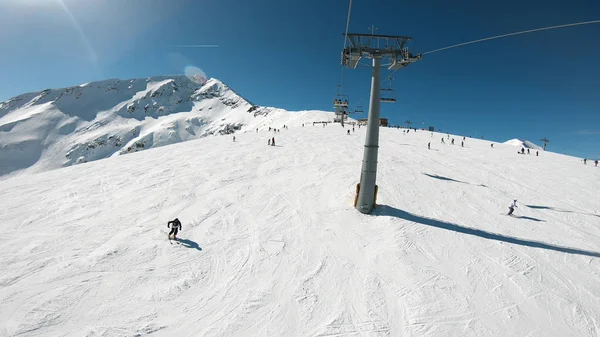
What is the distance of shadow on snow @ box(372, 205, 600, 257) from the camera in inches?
390

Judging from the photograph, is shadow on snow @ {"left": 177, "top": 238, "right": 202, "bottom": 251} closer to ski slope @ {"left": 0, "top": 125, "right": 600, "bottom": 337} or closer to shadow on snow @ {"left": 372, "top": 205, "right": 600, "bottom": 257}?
ski slope @ {"left": 0, "top": 125, "right": 600, "bottom": 337}

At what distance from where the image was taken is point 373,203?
12.5 metres

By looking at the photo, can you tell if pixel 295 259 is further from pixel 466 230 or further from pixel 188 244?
pixel 466 230

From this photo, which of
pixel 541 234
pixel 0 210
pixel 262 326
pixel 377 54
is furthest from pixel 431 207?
pixel 0 210

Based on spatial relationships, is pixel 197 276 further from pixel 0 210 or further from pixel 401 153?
pixel 401 153

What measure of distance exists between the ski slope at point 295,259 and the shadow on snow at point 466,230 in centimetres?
9

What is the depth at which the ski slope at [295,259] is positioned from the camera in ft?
21.2

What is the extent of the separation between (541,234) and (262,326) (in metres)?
11.8

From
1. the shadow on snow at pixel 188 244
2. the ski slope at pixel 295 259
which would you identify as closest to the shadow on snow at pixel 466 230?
the ski slope at pixel 295 259

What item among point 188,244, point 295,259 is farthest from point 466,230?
point 188,244

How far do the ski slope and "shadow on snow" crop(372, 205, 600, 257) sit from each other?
9 centimetres

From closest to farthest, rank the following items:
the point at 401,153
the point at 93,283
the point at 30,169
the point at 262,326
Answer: the point at 262,326, the point at 93,283, the point at 401,153, the point at 30,169

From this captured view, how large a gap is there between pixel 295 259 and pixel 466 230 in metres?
7.25

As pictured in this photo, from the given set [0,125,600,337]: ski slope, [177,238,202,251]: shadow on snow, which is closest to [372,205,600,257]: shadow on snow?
[0,125,600,337]: ski slope
